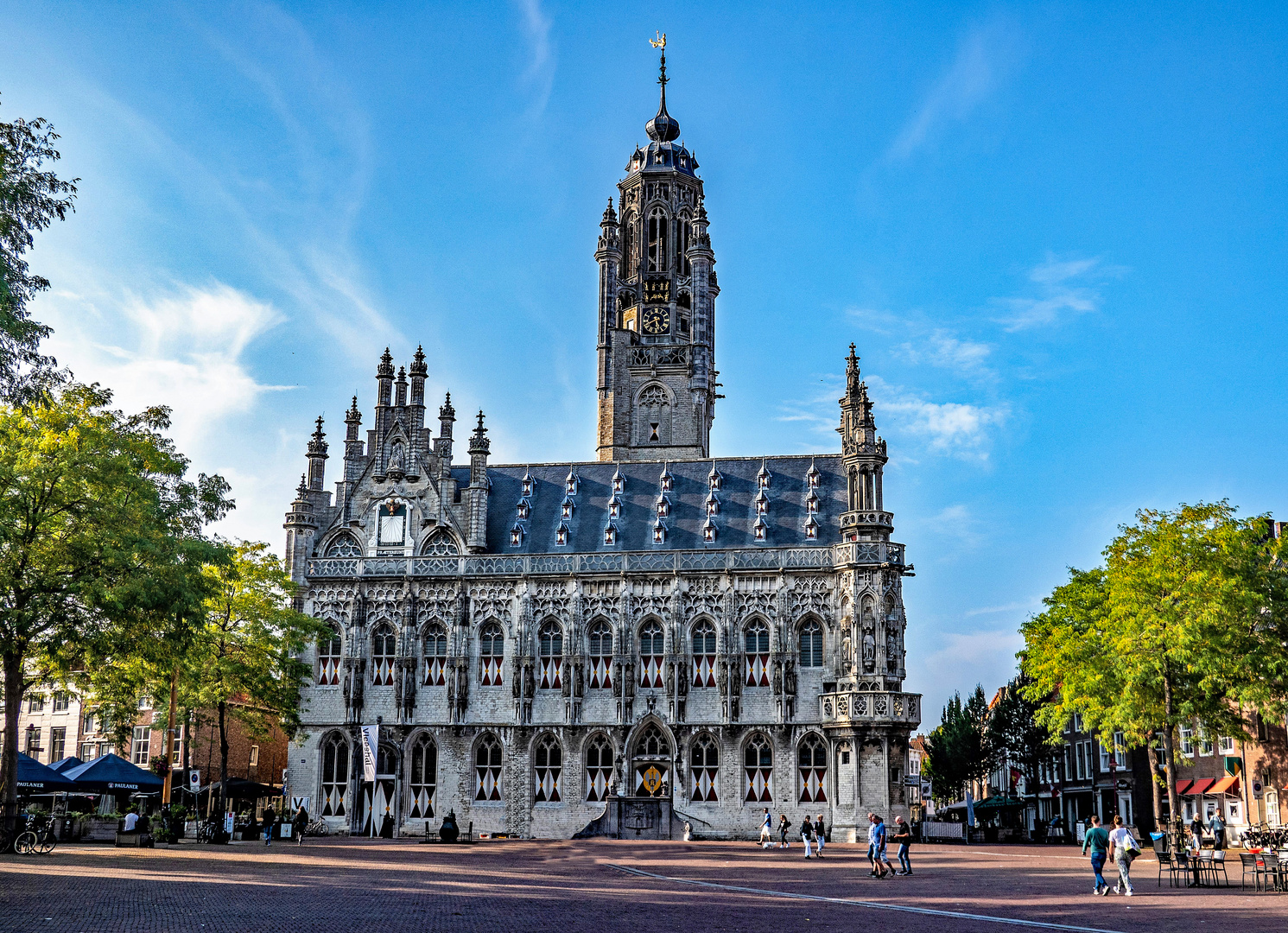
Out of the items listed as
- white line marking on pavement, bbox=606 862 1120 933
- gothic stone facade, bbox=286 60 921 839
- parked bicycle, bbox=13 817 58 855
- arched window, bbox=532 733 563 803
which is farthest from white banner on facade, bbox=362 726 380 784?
white line marking on pavement, bbox=606 862 1120 933

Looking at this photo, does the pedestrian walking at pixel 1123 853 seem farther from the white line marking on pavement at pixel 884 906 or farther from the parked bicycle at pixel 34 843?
the parked bicycle at pixel 34 843

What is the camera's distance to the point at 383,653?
59375 millimetres

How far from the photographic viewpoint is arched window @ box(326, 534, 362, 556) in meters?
61.2

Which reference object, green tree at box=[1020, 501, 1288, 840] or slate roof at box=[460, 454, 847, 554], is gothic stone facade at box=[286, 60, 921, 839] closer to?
slate roof at box=[460, 454, 847, 554]

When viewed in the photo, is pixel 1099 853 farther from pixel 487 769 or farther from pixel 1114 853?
pixel 487 769

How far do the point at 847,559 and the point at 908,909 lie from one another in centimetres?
3328

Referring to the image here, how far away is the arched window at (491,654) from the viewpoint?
58.4 metres

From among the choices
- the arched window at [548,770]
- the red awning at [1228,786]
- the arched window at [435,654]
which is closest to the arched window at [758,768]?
the arched window at [548,770]

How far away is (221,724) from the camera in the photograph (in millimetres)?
49781

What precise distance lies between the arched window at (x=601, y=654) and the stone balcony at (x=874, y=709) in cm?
1083

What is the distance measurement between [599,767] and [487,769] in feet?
18.0

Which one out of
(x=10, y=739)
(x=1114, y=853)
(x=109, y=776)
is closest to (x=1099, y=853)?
(x=1114, y=853)

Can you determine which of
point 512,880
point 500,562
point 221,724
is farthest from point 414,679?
point 512,880

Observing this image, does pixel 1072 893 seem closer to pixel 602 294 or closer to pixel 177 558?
pixel 177 558
